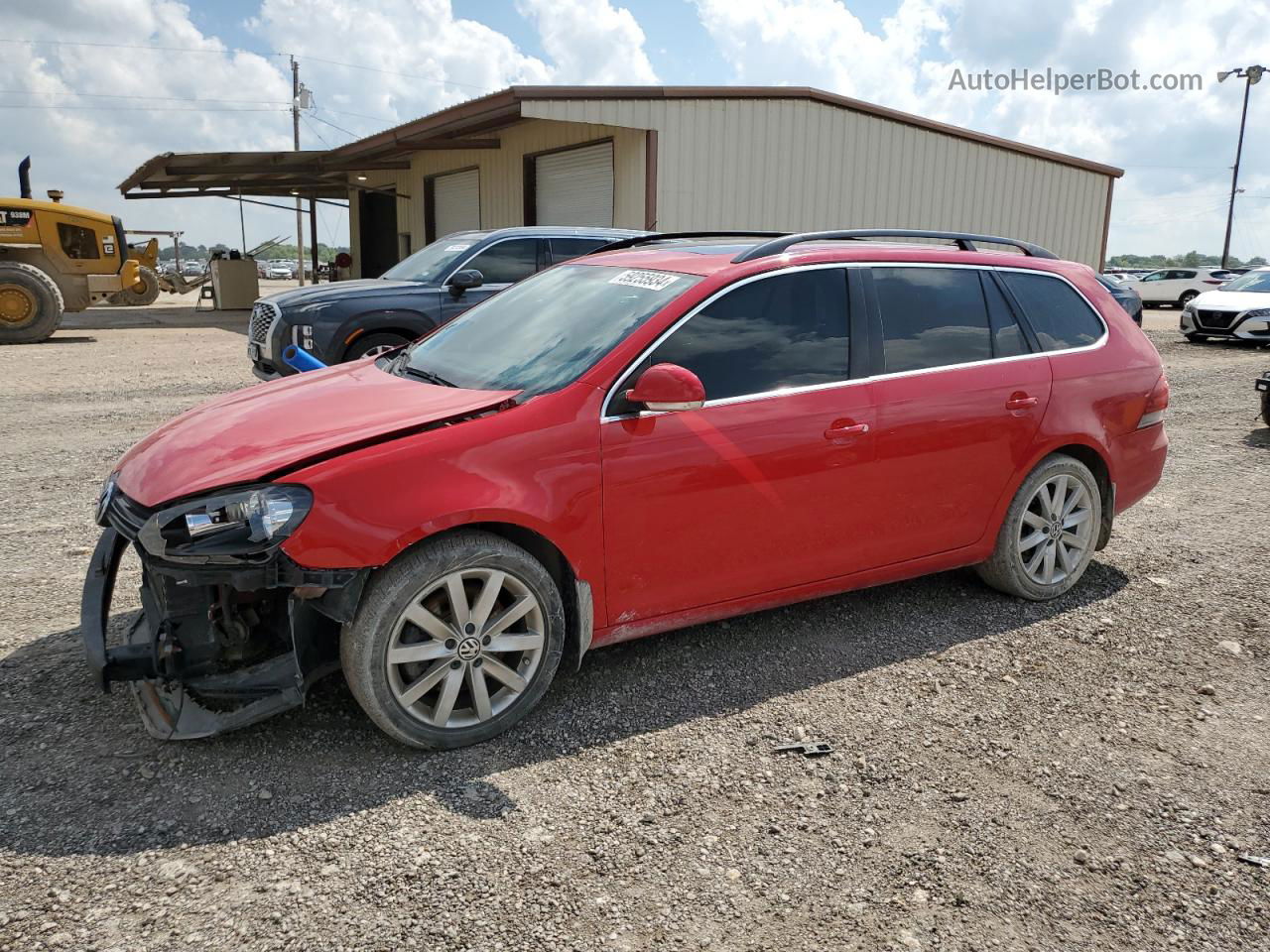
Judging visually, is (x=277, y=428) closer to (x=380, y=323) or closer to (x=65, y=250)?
(x=380, y=323)

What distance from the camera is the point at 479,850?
2.80m

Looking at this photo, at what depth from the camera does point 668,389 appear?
11.1 feet

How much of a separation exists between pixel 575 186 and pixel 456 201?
574 centimetres

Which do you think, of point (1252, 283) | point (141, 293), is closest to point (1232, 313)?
point (1252, 283)

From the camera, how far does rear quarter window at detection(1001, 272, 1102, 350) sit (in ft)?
15.3

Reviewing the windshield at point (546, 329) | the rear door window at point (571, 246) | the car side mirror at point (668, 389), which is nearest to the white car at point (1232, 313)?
the rear door window at point (571, 246)

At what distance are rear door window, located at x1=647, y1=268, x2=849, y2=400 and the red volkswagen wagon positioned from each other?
0.04 feet

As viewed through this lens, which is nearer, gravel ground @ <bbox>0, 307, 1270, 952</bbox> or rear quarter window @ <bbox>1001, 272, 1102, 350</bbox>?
gravel ground @ <bbox>0, 307, 1270, 952</bbox>

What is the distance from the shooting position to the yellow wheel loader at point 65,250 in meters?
18.1

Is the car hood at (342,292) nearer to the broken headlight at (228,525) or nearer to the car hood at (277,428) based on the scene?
the car hood at (277,428)

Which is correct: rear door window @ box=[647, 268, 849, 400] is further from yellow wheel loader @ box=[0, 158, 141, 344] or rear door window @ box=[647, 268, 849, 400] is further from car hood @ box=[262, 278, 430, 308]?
yellow wheel loader @ box=[0, 158, 141, 344]

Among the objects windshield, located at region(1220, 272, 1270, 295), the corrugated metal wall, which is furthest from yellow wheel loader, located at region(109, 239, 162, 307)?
windshield, located at region(1220, 272, 1270, 295)

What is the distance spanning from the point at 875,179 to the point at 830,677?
50.4ft

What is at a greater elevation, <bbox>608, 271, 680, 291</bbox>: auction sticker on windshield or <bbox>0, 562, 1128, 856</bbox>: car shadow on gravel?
<bbox>608, 271, 680, 291</bbox>: auction sticker on windshield
